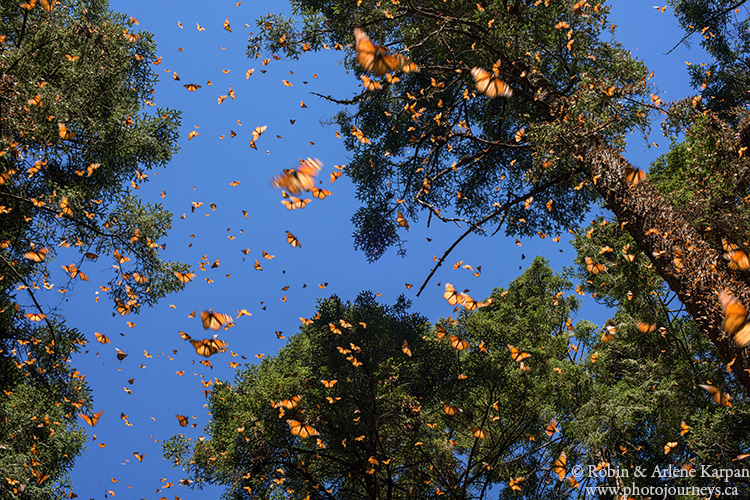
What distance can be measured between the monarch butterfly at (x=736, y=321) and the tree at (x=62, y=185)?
8147 mm

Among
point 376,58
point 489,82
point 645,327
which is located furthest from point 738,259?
point 376,58

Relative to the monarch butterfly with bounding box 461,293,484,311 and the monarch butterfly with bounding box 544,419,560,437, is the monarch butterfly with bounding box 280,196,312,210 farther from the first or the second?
the monarch butterfly with bounding box 544,419,560,437

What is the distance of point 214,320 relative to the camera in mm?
5676

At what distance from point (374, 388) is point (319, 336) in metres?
2.46

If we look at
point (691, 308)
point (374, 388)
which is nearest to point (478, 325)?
point (374, 388)

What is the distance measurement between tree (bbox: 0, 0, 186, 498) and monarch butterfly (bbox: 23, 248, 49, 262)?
0.06 ft

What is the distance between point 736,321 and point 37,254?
1002cm

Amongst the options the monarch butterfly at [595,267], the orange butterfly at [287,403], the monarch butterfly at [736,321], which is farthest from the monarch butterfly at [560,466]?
the orange butterfly at [287,403]

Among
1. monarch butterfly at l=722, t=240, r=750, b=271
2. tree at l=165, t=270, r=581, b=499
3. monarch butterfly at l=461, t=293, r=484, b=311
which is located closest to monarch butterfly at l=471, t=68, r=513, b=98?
monarch butterfly at l=461, t=293, r=484, b=311

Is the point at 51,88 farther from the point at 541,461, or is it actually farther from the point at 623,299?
the point at 623,299

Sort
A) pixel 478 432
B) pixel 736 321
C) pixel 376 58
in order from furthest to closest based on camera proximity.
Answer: pixel 478 432 < pixel 376 58 < pixel 736 321

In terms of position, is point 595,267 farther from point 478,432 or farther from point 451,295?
point 478,432

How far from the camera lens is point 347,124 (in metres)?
12.8

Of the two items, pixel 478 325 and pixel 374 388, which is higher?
pixel 478 325
